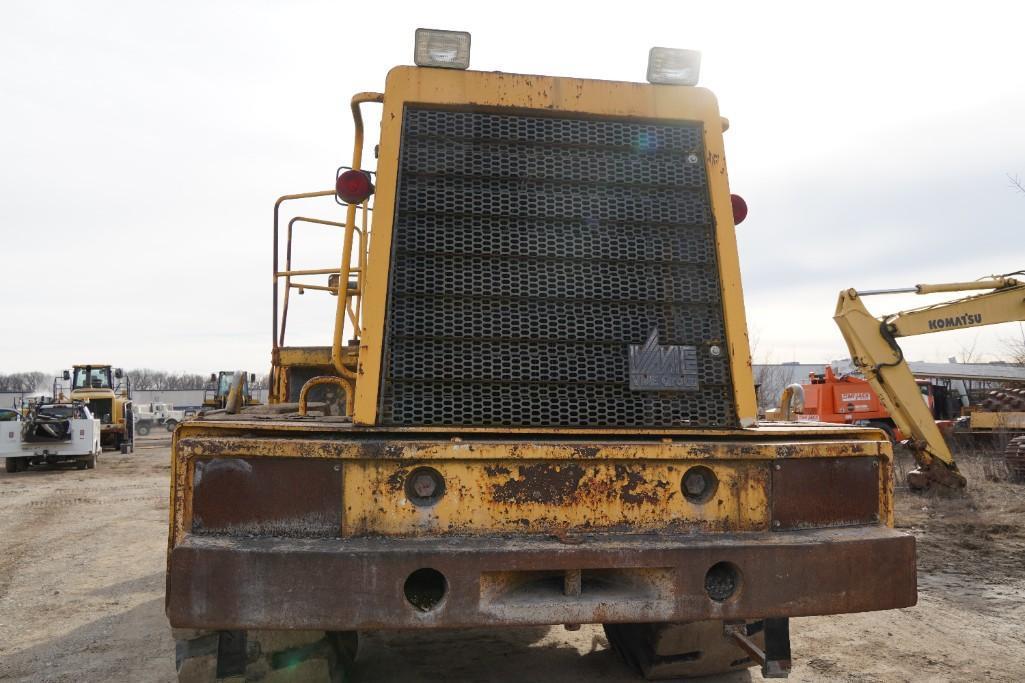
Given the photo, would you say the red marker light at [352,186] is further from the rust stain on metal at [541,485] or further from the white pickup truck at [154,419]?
the white pickup truck at [154,419]

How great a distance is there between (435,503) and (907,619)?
4.15 meters

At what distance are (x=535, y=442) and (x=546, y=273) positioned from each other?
813mm

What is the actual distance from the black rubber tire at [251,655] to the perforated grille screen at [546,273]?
99 centimetres

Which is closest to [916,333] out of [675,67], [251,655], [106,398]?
[675,67]

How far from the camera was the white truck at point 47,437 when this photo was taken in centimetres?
1788

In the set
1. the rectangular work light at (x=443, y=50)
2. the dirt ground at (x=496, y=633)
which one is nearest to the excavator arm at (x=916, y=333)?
the dirt ground at (x=496, y=633)

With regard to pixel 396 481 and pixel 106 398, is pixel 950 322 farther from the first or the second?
pixel 106 398

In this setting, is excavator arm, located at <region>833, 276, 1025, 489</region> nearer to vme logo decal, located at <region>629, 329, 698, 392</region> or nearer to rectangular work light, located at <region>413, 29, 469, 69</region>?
vme logo decal, located at <region>629, 329, 698, 392</region>

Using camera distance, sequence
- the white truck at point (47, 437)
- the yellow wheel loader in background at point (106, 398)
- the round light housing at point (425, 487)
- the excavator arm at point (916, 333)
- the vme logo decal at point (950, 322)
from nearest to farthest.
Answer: the round light housing at point (425, 487) < the excavator arm at point (916, 333) < the vme logo decal at point (950, 322) < the white truck at point (47, 437) < the yellow wheel loader in background at point (106, 398)

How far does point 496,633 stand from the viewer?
5012mm

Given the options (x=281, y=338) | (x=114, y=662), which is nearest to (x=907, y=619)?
(x=281, y=338)

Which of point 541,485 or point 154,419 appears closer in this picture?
point 541,485

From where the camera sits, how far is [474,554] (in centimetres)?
279

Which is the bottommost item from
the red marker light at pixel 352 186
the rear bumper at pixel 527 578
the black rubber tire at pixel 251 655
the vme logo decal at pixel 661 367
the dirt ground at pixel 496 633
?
the dirt ground at pixel 496 633
